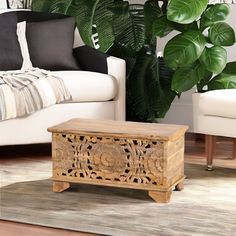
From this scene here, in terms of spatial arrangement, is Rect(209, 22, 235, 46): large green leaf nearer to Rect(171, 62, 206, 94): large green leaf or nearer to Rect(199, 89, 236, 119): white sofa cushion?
Rect(171, 62, 206, 94): large green leaf

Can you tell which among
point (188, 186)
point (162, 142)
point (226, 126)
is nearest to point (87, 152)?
point (162, 142)

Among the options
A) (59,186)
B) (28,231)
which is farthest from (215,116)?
(28,231)

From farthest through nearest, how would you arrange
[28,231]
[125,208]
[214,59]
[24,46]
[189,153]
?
A: [24,46], [189,153], [214,59], [125,208], [28,231]

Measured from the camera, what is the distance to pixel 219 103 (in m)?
3.43

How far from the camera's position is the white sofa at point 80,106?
377cm

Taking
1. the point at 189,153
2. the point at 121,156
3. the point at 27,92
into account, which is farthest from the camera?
the point at 189,153

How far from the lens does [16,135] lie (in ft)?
12.4

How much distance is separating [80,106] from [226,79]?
0.95m

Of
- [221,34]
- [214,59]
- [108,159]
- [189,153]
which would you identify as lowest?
[189,153]

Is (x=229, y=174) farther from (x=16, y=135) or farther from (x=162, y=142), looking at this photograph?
(x=16, y=135)

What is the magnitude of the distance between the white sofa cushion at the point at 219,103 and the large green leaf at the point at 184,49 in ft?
1.08

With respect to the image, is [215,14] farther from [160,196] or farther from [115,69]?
[160,196]

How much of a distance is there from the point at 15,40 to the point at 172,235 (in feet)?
6.99

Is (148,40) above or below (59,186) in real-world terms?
above
